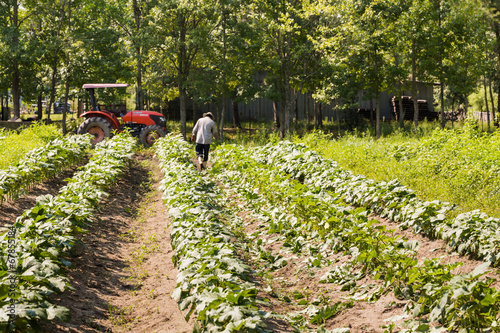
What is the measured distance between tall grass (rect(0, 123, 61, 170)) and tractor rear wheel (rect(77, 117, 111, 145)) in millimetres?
1061

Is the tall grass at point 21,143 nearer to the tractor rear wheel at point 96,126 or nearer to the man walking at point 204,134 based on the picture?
the tractor rear wheel at point 96,126

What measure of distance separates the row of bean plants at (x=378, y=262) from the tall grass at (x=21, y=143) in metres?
5.71

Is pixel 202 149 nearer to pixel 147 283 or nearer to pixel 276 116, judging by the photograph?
pixel 147 283

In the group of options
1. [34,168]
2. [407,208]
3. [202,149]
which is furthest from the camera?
[202,149]

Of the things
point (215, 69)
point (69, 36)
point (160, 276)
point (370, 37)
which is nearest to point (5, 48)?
point (69, 36)

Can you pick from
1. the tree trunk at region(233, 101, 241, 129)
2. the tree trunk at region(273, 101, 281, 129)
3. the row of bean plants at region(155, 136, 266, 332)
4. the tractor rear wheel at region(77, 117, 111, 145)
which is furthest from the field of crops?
the tree trunk at region(233, 101, 241, 129)

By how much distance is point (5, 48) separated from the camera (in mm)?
23922

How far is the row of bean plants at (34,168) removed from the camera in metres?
8.45

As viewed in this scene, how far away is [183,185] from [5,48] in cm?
2005

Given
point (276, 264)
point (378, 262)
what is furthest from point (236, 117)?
point (378, 262)

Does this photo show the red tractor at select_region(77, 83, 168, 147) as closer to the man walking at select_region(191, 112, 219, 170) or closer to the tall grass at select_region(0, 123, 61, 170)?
the tall grass at select_region(0, 123, 61, 170)

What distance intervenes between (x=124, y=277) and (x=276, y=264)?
2.03 metres

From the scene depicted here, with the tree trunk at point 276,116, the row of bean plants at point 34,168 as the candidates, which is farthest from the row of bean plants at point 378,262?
the tree trunk at point 276,116

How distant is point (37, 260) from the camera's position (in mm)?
4750
